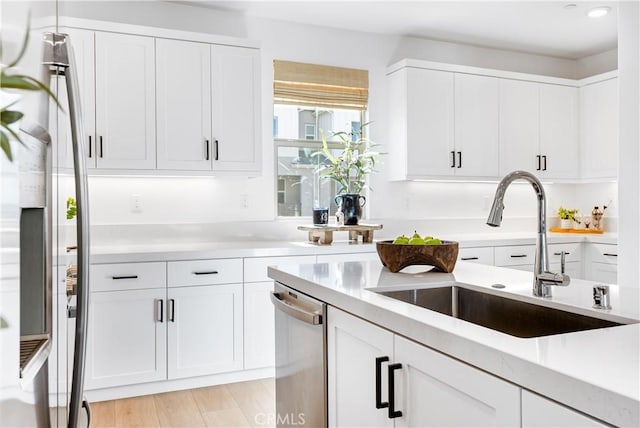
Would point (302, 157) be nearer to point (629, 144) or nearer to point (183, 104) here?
point (183, 104)

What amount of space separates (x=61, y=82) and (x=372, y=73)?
3.70 meters

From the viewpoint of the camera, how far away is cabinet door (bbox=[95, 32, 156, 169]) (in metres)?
3.32

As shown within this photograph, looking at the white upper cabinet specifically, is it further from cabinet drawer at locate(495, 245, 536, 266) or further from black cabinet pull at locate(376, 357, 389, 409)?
black cabinet pull at locate(376, 357, 389, 409)

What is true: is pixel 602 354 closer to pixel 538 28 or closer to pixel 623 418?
pixel 623 418

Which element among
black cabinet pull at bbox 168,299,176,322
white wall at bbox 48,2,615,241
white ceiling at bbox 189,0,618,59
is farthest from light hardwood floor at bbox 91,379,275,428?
white ceiling at bbox 189,0,618,59

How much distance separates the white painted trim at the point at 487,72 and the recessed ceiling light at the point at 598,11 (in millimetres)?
676

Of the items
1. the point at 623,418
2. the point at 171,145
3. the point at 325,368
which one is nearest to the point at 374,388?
the point at 325,368

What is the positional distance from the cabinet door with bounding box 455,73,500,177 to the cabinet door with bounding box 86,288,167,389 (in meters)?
2.68

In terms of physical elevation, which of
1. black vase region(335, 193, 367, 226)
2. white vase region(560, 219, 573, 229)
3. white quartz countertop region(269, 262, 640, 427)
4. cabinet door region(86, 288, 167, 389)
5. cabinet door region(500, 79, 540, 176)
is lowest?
cabinet door region(86, 288, 167, 389)

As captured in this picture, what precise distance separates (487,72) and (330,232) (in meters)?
2.05

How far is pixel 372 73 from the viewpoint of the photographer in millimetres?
4418

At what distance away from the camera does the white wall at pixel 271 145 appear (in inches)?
145

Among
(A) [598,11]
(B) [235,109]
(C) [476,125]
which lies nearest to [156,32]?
(B) [235,109]

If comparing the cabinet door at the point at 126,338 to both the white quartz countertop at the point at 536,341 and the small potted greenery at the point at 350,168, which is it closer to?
the small potted greenery at the point at 350,168
